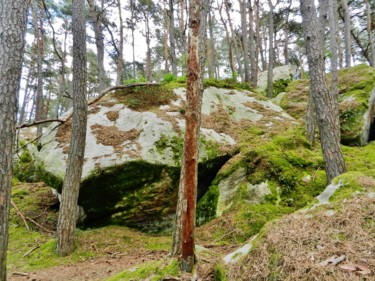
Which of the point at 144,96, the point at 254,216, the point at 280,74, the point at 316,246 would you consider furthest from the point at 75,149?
the point at 280,74

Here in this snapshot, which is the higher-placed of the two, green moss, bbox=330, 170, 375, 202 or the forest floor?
green moss, bbox=330, 170, 375, 202

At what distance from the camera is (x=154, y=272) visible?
3195mm

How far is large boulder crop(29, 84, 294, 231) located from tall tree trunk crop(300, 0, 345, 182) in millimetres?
Answer: 2541

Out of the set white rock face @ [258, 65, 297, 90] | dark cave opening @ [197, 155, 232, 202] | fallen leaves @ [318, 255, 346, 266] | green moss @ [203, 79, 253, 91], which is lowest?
fallen leaves @ [318, 255, 346, 266]

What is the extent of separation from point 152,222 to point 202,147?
243cm

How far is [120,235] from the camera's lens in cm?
610

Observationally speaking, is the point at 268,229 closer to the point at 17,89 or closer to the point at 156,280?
the point at 156,280

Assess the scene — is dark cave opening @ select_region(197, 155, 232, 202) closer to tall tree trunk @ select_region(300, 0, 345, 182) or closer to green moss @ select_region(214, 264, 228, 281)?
tall tree trunk @ select_region(300, 0, 345, 182)

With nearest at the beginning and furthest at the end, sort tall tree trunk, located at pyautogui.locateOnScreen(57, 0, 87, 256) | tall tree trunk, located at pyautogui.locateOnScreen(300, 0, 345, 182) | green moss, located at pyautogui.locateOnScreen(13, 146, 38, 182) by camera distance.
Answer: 1. tall tree trunk, located at pyautogui.locateOnScreen(300, 0, 345, 182)
2. tall tree trunk, located at pyautogui.locateOnScreen(57, 0, 87, 256)
3. green moss, located at pyautogui.locateOnScreen(13, 146, 38, 182)

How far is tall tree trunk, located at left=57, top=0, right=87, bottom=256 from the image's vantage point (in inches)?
216

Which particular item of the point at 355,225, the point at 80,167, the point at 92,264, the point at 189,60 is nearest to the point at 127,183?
the point at 80,167

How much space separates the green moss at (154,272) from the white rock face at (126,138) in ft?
10.2

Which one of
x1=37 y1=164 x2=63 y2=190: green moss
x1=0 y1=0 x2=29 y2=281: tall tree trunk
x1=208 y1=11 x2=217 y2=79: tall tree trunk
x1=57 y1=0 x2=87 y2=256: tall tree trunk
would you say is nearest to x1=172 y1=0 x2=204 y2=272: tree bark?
x1=0 y1=0 x2=29 y2=281: tall tree trunk

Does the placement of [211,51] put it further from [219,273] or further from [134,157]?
[219,273]
